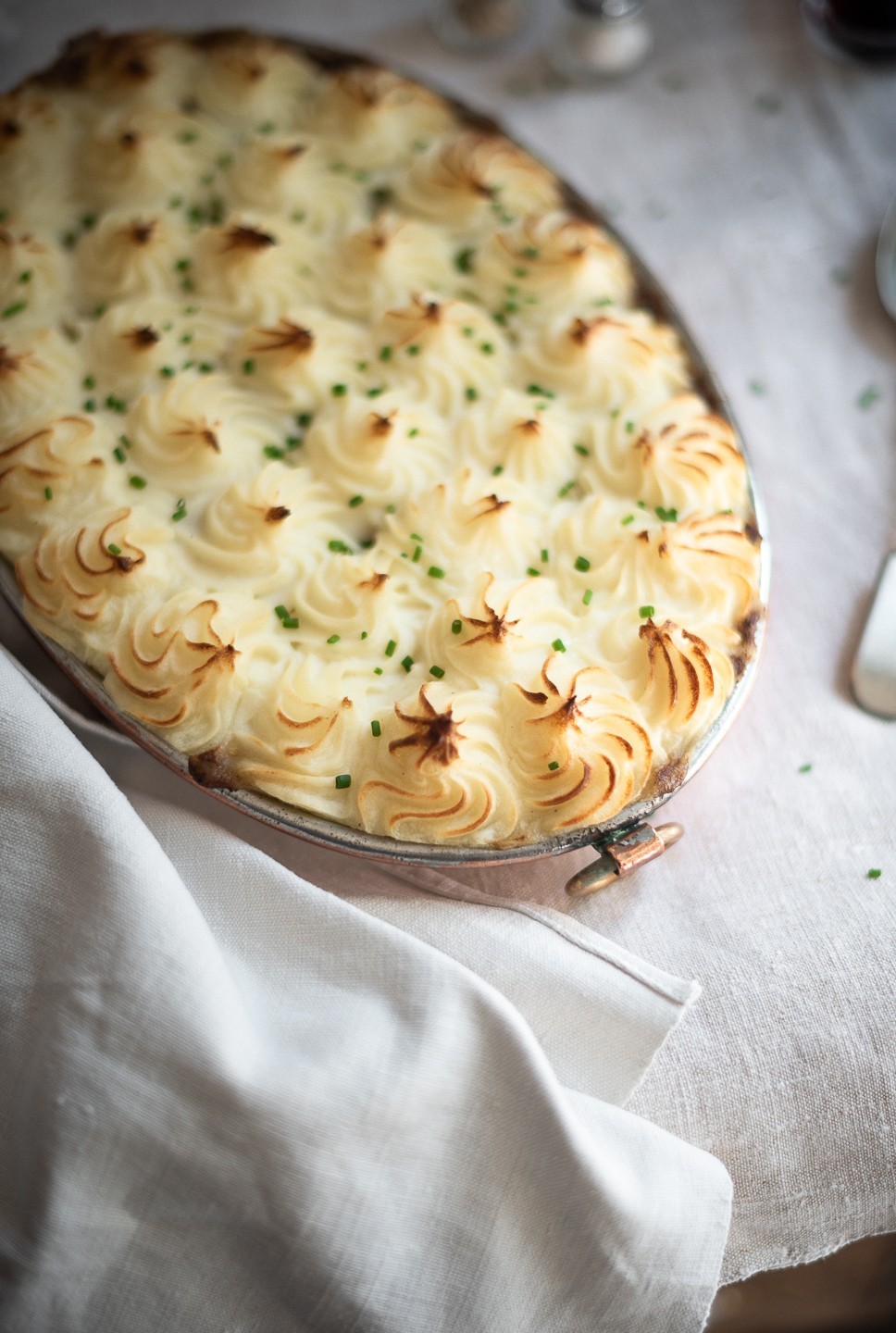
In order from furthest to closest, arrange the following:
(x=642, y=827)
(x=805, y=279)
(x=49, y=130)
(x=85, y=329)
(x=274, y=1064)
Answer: (x=805, y=279) < (x=49, y=130) < (x=85, y=329) < (x=642, y=827) < (x=274, y=1064)

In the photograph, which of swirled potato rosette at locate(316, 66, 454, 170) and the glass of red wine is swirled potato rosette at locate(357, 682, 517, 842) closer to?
swirled potato rosette at locate(316, 66, 454, 170)

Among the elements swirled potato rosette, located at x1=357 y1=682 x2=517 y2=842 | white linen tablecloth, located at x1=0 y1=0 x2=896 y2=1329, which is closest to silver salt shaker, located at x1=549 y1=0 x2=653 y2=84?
white linen tablecloth, located at x1=0 y1=0 x2=896 y2=1329

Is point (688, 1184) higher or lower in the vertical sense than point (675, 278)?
lower

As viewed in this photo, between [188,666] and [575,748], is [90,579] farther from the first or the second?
[575,748]

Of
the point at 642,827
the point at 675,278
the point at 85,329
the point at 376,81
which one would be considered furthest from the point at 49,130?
the point at 642,827

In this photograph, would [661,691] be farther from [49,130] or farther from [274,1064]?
[49,130]

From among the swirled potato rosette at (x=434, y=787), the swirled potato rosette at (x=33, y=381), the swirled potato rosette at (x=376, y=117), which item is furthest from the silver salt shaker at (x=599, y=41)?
the swirled potato rosette at (x=434, y=787)
